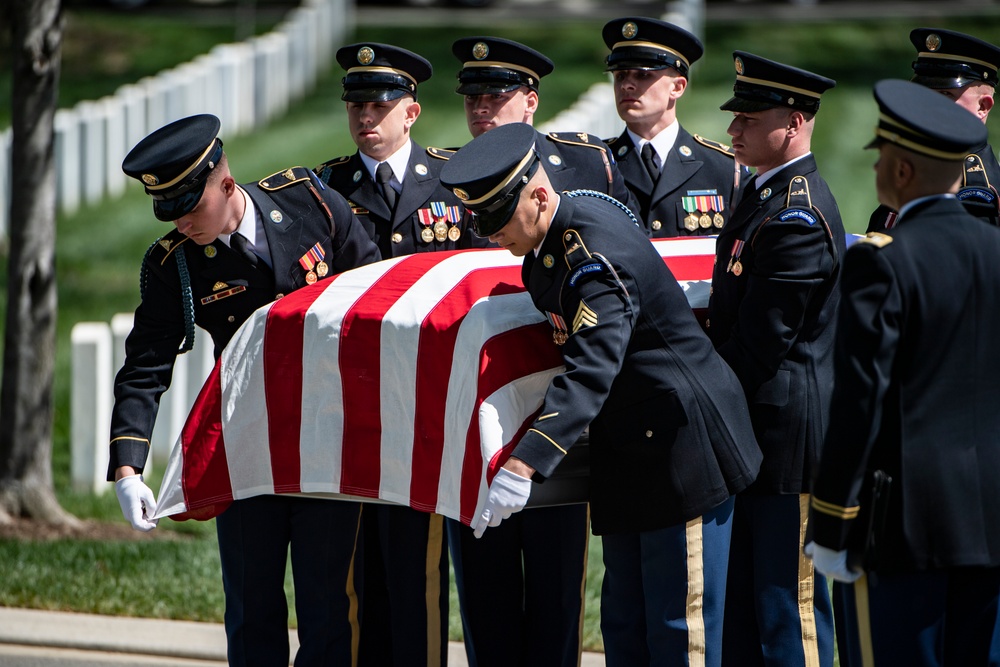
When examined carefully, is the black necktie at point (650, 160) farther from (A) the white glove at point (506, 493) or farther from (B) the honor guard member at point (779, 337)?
(A) the white glove at point (506, 493)

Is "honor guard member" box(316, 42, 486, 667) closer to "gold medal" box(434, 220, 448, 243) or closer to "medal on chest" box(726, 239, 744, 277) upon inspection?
"gold medal" box(434, 220, 448, 243)

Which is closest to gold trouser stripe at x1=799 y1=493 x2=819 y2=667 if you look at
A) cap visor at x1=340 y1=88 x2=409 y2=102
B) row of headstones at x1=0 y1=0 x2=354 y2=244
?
cap visor at x1=340 y1=88 x2=409 y2=102

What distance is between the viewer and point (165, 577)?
18.1 feet

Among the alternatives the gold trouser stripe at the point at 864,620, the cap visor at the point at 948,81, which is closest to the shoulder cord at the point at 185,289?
the gold trouser stripe at the point at 864,620

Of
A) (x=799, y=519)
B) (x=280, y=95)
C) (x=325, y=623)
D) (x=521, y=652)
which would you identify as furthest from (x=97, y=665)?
(x=280, y=95)

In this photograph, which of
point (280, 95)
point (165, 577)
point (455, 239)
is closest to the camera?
point (455, 239)

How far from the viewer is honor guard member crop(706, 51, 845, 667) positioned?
141 inches

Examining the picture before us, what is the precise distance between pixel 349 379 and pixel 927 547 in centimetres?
163

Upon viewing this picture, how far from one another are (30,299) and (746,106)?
378 centimetres

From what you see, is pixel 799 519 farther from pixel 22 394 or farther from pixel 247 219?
pixel 22 394

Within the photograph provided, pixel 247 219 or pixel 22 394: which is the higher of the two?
pixel 247 219

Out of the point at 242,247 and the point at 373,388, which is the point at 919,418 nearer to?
the point at 373,388

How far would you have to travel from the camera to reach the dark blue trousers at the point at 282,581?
3.83 metres

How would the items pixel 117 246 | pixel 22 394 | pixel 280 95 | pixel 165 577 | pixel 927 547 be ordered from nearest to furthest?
pixel 927 547
pixel 165 577
pixel 22 394
pixel 117 246
pixel 280 95
